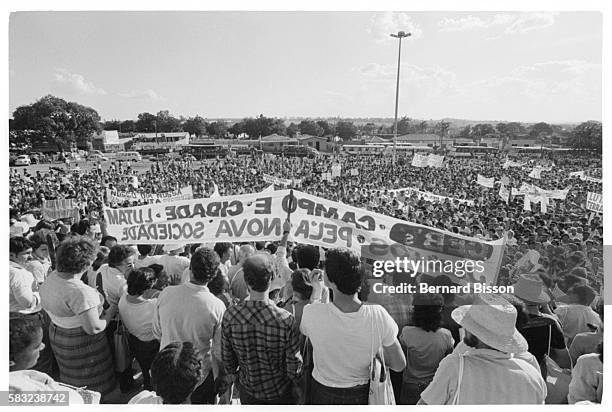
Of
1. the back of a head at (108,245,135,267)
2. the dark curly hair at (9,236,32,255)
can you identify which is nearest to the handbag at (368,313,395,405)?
the back of a head at (108,245,135,267)

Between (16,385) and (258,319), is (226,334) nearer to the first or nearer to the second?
(258,319)

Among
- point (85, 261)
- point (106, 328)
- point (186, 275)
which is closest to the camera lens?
point (85, 261)

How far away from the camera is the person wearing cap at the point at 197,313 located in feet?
10.6

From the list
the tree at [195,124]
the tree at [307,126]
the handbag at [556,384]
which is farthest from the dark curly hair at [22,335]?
the tree at [307,126]

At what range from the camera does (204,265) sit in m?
3.23

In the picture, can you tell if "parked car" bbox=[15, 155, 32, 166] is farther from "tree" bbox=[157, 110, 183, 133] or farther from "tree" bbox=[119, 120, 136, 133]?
"tree" bbox=[157, 110, 183, 133]

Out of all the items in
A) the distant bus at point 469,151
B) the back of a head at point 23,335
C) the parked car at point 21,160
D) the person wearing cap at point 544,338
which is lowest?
the distant bus at point 469,151

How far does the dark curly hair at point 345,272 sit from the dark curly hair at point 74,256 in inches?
72.2

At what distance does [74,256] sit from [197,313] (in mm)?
992

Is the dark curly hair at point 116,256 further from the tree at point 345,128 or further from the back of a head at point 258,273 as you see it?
the tree at point 345,128

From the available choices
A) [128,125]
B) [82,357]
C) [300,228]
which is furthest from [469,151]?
[82,357]
